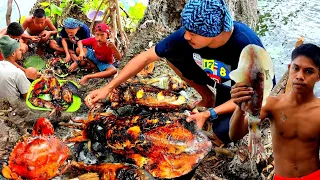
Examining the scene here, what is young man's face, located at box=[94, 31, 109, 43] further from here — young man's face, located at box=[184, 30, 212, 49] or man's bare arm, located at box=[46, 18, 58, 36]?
young man's face, located at box=[184, 30, 212, 49]

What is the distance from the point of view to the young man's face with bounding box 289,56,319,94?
201cm

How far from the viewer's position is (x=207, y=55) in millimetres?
2613

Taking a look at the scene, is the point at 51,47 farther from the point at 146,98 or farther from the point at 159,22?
the point at 146,98

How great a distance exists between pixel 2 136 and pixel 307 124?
207 cm

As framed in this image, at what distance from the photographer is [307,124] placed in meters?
2.10

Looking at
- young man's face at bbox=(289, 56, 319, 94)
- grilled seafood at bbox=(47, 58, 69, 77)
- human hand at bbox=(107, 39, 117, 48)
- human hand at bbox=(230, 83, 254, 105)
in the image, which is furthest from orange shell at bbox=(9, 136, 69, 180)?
grilled seafood at bbox=(47, 58, 69, 77)

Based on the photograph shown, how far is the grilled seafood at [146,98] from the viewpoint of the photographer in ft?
9.39

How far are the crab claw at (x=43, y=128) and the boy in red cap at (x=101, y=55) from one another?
130cm

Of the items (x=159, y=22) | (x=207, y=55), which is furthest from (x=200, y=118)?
(x=159, y=22)

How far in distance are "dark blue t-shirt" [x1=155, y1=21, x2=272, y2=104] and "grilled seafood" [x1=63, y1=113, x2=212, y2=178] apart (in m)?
0.43

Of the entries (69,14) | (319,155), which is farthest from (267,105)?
(69,14)

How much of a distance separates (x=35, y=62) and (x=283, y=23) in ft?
18.6

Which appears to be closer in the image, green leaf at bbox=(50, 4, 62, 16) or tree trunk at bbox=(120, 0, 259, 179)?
tree trunk at bbox=(120, 0, 259, 179)

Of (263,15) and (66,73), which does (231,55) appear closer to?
(66,73)
